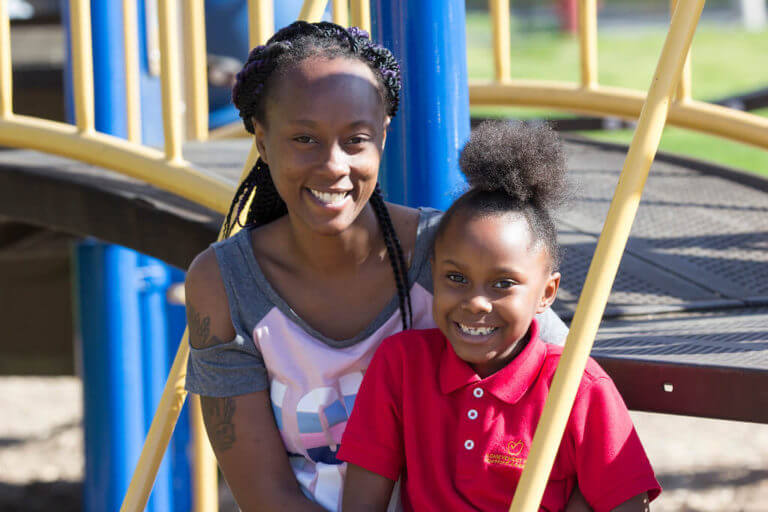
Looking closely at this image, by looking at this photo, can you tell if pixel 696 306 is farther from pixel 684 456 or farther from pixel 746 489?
pixel 684 456

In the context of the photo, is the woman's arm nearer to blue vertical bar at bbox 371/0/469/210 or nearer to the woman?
the woman

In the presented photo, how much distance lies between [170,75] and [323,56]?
3.25ft

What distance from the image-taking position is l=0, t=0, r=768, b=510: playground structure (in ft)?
4.31

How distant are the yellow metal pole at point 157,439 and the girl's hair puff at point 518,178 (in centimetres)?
46

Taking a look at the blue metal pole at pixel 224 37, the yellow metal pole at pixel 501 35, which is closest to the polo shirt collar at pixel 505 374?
the yellow metal pole at pixel 501 35

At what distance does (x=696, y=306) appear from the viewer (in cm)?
235

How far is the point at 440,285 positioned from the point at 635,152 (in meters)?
0.45

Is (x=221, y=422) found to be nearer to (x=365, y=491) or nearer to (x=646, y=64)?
(x=365, y=491)

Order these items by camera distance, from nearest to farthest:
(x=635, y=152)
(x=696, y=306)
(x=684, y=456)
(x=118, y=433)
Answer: (x=635, y=152)
(x=696, y=306)
(x=118, y=433)
(x=684, y=456)

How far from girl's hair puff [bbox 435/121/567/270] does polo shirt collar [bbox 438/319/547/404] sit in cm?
16

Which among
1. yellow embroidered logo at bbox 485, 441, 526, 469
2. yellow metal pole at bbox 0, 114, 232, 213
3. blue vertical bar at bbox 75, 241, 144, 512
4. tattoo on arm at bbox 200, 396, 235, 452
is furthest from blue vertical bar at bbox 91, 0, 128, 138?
yellow embroidered logo at bbox 485, 441, 526, 469

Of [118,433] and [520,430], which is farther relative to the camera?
[118,433]

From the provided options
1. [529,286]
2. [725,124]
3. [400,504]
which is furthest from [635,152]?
[725,124]

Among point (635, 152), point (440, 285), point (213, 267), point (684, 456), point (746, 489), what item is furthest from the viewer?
point (684, 456)
